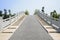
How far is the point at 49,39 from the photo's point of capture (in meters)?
12.6

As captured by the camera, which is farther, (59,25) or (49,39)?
(59,25)

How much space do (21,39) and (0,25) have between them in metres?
4.96

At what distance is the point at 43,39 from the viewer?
41.1ft

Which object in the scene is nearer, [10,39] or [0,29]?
[10,39]

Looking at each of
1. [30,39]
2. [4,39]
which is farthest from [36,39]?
[4,39]

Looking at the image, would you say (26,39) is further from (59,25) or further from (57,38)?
(59,25)

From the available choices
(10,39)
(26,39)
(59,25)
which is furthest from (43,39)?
(59,25)

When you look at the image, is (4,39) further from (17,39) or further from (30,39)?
(30,39)

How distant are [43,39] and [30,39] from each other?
37.9 inches

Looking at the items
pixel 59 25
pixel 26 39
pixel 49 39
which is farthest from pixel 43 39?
pixel 59 25

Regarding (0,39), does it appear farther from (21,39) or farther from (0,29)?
(0,29)

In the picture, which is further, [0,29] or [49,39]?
[0,29]

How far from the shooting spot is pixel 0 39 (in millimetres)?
12758

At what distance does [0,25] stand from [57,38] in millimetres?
6279
